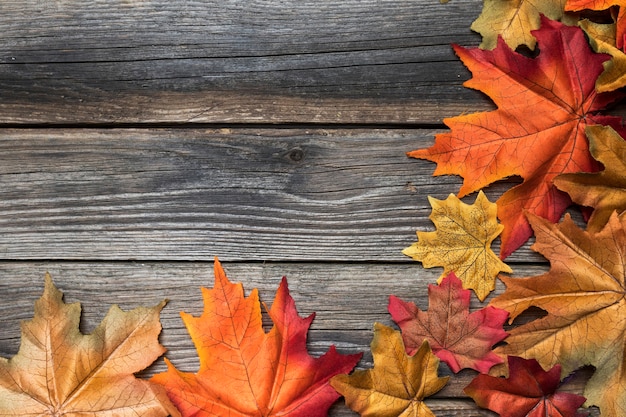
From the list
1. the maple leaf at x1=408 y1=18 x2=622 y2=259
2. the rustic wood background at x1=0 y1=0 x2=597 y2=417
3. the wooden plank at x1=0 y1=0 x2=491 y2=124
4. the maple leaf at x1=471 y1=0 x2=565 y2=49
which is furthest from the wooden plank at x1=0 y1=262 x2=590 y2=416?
the maple leaf at x1=471 y1=0 x2=565 y2=49

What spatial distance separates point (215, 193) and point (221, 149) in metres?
0.10

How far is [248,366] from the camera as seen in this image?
105cm

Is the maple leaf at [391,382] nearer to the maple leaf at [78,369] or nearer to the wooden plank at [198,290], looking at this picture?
the wooden plank at [198,290]

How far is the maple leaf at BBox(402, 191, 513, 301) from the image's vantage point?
43.4 inches

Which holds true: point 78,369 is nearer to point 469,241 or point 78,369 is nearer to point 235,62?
point 235,62

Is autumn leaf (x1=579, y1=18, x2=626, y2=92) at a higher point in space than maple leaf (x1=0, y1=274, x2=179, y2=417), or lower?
higher

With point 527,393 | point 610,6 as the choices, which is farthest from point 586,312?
point 610,6

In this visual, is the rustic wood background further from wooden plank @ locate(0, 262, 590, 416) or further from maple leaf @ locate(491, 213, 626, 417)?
maple leaf @ locate(491, 213, 626, 417)

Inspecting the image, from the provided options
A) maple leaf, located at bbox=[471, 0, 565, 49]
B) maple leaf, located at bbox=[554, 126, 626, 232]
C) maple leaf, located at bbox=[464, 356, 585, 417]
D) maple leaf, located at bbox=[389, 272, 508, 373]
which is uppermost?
maple leaf, located at bbox=[471, 0, 565, 49]

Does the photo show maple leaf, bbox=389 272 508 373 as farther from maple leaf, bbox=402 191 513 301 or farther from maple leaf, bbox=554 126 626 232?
maple leaf, bbox=554 126 626 232

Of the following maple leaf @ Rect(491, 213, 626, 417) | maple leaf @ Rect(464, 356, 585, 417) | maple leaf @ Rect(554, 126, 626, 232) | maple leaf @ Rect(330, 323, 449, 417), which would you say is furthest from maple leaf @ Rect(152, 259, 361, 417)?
maple leaf @ Rect(554, 126, 626, 232)

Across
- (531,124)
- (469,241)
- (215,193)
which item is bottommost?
(469,241)

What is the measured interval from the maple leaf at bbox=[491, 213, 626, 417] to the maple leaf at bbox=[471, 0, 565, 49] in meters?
0.39

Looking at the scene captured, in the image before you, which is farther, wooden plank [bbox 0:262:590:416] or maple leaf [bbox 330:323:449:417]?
wooden plank [bbox 0:262:590:416]
